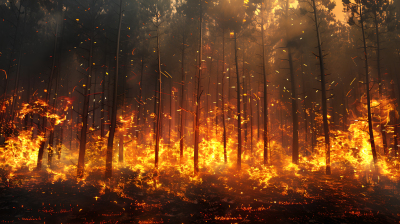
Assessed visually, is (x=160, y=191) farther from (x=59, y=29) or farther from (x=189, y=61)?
(x=189, y=61)

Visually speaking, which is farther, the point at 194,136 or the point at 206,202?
the point at 194,136

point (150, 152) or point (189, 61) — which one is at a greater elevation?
point (189, 61)

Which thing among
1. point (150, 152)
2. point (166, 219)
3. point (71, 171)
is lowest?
point (166, 219)

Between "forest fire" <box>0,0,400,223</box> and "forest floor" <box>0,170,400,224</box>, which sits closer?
"forest floor" <box>0,170,400,224</box>

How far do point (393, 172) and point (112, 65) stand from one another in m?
25.7

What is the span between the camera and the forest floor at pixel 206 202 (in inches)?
278

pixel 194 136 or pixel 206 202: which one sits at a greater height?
pixel 194 136

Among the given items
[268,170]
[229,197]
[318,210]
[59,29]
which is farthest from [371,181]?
[59,29]

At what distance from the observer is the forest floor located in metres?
7.05

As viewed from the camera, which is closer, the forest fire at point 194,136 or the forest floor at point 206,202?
the forest floor at point 206,202

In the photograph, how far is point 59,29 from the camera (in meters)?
17.1

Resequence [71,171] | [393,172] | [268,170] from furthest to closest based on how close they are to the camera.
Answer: [268,170] < [71,171] < [393,172]

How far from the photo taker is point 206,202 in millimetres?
9062

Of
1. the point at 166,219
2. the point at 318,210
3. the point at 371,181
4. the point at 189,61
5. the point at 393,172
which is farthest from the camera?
the point at 189,61
